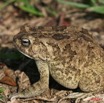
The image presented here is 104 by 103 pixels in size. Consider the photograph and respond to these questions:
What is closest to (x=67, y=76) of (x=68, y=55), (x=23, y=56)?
(x=68, y=55)

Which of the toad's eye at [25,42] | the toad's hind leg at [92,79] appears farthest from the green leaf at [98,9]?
the toad's eye at [25,42]

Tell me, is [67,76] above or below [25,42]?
below

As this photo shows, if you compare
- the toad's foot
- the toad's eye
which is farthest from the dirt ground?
the toad's eye

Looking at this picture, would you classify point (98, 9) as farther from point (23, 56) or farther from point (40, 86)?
point (40, 86)

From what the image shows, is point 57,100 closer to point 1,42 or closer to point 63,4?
point 1,42

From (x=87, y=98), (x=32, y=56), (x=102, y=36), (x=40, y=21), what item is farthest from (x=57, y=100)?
(x=40, y=21)
